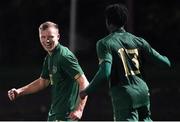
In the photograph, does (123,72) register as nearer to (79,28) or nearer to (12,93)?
(12,93)

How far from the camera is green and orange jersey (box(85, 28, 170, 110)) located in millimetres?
5883

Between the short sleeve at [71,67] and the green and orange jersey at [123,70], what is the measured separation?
2.52ft

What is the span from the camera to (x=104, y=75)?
18.7 ft

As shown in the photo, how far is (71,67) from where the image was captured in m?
6.70

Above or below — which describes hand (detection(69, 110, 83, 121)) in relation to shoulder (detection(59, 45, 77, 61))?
below

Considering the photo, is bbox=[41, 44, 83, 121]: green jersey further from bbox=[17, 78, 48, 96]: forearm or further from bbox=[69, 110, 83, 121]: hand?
bbox=[17, 78, 48, 96]: forearm

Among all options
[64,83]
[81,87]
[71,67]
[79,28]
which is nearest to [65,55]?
[71,67]

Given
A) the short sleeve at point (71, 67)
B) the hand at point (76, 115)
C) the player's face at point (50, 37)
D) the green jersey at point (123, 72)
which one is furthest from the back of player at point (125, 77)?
the player's face at point (50, 37)

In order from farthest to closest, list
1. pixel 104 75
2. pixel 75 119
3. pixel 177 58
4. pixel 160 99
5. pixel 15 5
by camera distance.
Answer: pixel 15 5
pixel 177 58
pixel 160 99
pixel 75 119
pixel 104 75

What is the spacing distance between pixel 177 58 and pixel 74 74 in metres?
25.2

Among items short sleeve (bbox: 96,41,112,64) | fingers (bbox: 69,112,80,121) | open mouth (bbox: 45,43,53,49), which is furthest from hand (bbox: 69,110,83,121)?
short sleeve (bbox: 96,41,112,64)

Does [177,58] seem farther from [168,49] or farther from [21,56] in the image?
[21,56]

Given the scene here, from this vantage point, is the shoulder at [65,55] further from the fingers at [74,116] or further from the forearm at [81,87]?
the fingers at [74,116]

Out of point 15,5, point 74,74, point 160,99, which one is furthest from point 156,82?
point 15,5
